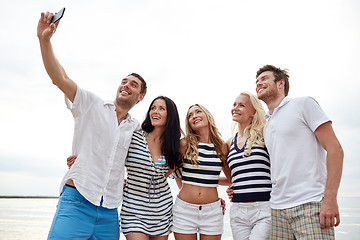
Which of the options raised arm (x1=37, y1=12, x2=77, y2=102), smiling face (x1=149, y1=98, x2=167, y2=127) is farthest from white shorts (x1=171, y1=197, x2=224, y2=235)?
raised arm (x1=37, y1=12, x2=77, y2=102)

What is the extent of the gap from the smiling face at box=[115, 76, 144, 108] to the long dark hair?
520mm

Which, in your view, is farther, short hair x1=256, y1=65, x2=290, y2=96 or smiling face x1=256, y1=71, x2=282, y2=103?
short hair x1=256, y1=65, x2=290, y2=96

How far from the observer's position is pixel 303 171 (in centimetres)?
343

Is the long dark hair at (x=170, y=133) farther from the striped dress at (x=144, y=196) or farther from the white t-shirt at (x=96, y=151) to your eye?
the white t-shirt at (x=96, y=151)

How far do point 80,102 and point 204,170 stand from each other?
228 centimetres

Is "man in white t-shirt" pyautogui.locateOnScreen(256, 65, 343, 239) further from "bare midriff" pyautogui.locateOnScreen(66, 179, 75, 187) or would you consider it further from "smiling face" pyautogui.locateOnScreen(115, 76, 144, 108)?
"bare midriff" pyautogui.locateOnScreen(66, 179, 75, 187)

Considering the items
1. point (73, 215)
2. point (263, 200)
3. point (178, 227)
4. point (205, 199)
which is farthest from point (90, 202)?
point (263, 200)

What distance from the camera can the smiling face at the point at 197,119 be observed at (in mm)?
5054

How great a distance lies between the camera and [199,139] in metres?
5.12

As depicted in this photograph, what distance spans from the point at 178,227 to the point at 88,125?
2.12 m

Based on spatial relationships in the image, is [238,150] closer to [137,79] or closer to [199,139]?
[199,139]

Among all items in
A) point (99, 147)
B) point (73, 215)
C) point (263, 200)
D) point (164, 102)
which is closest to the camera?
point (73, 215)

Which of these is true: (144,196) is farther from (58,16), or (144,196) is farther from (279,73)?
(279,73)

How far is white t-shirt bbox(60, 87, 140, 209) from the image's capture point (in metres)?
3.49
